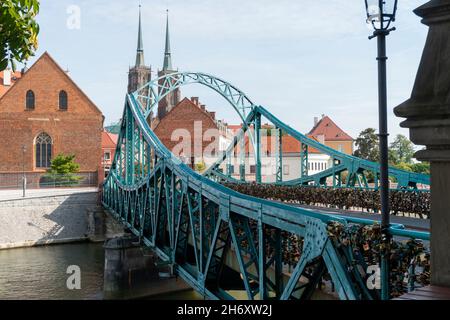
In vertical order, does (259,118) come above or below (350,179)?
above

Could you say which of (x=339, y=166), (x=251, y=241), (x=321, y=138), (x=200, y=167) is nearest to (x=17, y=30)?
(x=251, y=241)

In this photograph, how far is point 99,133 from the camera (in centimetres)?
4934

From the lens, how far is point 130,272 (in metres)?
22.2

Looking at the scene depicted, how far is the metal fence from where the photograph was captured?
147ft

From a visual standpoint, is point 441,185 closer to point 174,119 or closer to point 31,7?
point 31,7

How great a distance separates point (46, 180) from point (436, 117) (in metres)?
44.4

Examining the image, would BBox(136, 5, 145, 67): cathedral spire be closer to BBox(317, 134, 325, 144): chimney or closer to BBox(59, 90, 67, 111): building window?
BBox(317, 134, 325, 144): chimney

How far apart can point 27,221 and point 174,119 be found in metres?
30.7

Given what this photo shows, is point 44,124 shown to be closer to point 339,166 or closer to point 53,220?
point 53,220

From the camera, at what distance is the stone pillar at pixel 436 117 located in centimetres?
373

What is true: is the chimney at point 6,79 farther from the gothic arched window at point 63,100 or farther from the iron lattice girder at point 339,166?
the iron lattice girder at point 339,166

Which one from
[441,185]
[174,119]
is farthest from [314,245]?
[174,119]

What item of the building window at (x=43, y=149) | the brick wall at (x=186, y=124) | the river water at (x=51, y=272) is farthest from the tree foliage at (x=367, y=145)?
the river water at (x=51, y=272)
